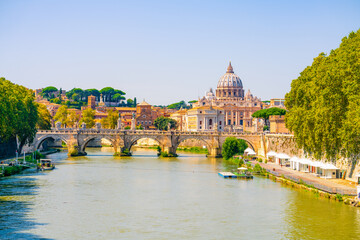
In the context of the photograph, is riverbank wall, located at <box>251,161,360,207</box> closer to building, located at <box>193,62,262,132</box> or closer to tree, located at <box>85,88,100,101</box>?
building, located at <box>193,62,262,132</box>

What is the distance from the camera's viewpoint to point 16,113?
57.5 m

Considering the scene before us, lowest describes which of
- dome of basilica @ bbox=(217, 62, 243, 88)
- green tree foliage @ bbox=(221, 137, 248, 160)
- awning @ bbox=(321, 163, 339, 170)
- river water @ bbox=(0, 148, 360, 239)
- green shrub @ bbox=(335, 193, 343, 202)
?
river water @ bbox=(0, 148, 360, 239)

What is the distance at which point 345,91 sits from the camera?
36.5 m

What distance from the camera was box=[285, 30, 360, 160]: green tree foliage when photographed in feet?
116

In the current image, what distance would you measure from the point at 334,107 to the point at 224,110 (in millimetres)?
122850

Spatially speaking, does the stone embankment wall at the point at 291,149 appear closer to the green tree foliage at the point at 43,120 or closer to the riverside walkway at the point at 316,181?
the riverside walkway at the point at 316,181

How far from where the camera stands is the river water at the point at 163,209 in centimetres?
2806

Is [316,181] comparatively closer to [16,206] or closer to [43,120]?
[16,206]

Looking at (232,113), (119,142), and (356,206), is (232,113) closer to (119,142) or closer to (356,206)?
(119,142)

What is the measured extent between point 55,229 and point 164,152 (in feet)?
156

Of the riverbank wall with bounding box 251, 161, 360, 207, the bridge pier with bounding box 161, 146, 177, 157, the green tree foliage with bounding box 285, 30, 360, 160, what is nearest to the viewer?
the riverbank wall with bounding box 251, 161, 360, 207

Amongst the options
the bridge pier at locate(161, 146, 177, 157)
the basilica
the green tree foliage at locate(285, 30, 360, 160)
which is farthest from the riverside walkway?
the basilica

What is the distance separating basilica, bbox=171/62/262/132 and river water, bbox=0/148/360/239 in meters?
63.6


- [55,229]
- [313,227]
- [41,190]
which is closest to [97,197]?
[41,190]
